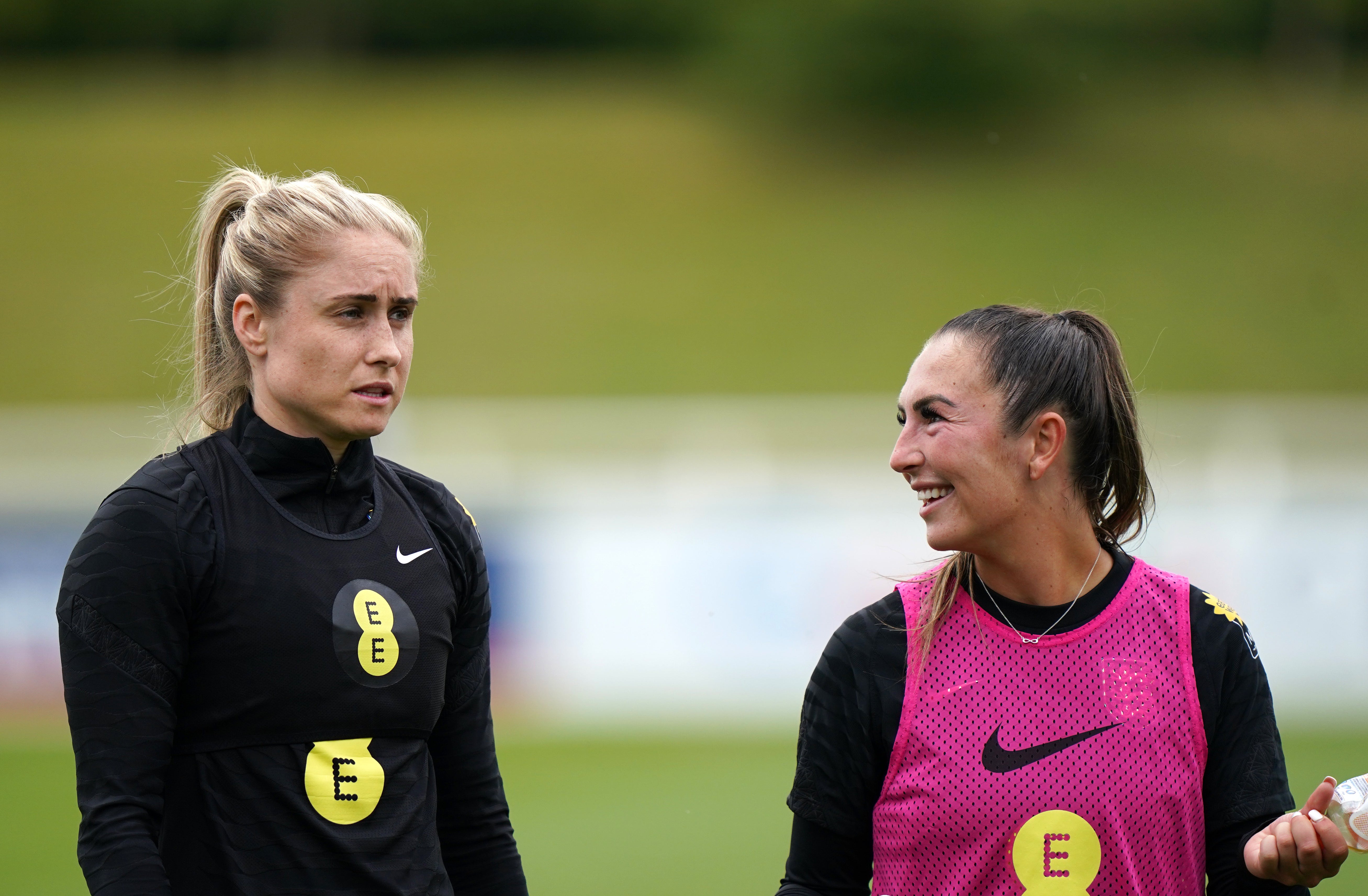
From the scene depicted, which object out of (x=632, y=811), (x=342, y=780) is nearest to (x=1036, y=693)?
(x=342, y=780)

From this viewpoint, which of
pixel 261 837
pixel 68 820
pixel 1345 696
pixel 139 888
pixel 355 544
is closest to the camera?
pixel 139 888

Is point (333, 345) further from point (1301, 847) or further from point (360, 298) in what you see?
point (1301, 847)

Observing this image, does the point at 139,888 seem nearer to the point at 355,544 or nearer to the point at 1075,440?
the point at 355,544

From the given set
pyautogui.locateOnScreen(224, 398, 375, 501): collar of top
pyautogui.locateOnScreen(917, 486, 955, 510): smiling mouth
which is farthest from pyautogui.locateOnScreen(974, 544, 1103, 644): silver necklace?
pyautogui.locateOnScreen(224, 398, 375, 501): collar of top

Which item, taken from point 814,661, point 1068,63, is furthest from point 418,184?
point 814,661

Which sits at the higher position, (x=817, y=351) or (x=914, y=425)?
(x=817, y=351)

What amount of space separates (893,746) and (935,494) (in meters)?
0.42

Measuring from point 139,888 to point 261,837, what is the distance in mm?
183

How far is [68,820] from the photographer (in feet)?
23.1

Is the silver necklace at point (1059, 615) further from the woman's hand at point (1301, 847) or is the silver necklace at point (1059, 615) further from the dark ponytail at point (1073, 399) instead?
the woman's hand at point (1301, 847)

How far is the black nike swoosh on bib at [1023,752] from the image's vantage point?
205 cm

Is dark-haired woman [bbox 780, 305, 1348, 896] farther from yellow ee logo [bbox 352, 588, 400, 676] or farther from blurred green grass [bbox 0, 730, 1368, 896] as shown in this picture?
blurred green grass [bbox 0, 730, 1368, 896]

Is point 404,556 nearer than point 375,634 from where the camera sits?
No

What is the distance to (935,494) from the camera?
7.30 feet
